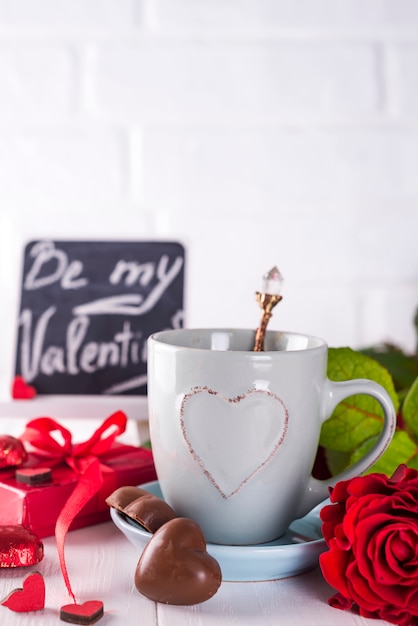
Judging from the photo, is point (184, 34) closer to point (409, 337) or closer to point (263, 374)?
point (409, 337)

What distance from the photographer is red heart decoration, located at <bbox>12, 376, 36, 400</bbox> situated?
31.1 inches

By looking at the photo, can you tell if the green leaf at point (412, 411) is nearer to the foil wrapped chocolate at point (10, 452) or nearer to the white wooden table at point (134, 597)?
the white wooden table at point (134, 597)

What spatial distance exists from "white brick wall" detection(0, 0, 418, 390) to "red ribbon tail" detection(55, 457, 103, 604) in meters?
0.66

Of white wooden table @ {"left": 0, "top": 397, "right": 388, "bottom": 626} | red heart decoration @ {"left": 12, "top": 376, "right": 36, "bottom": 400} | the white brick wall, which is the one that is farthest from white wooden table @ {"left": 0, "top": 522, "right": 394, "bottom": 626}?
the white brick wall

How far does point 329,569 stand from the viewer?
15.1 inches

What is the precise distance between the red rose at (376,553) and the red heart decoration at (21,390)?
0.47m

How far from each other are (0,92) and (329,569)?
99cm

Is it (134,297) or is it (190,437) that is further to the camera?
(134,297)

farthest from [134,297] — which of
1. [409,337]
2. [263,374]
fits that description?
[409,337]

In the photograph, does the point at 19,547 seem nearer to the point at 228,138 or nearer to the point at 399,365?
the point at 399,365

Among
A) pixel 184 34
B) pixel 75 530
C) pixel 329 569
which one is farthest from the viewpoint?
pixel 184 34

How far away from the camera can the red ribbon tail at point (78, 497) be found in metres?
0.44

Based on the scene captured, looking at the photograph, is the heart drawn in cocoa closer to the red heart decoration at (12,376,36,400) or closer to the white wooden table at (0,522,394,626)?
the white wooden table at (0,522,394,626)

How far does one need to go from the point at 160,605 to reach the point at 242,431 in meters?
0.10
